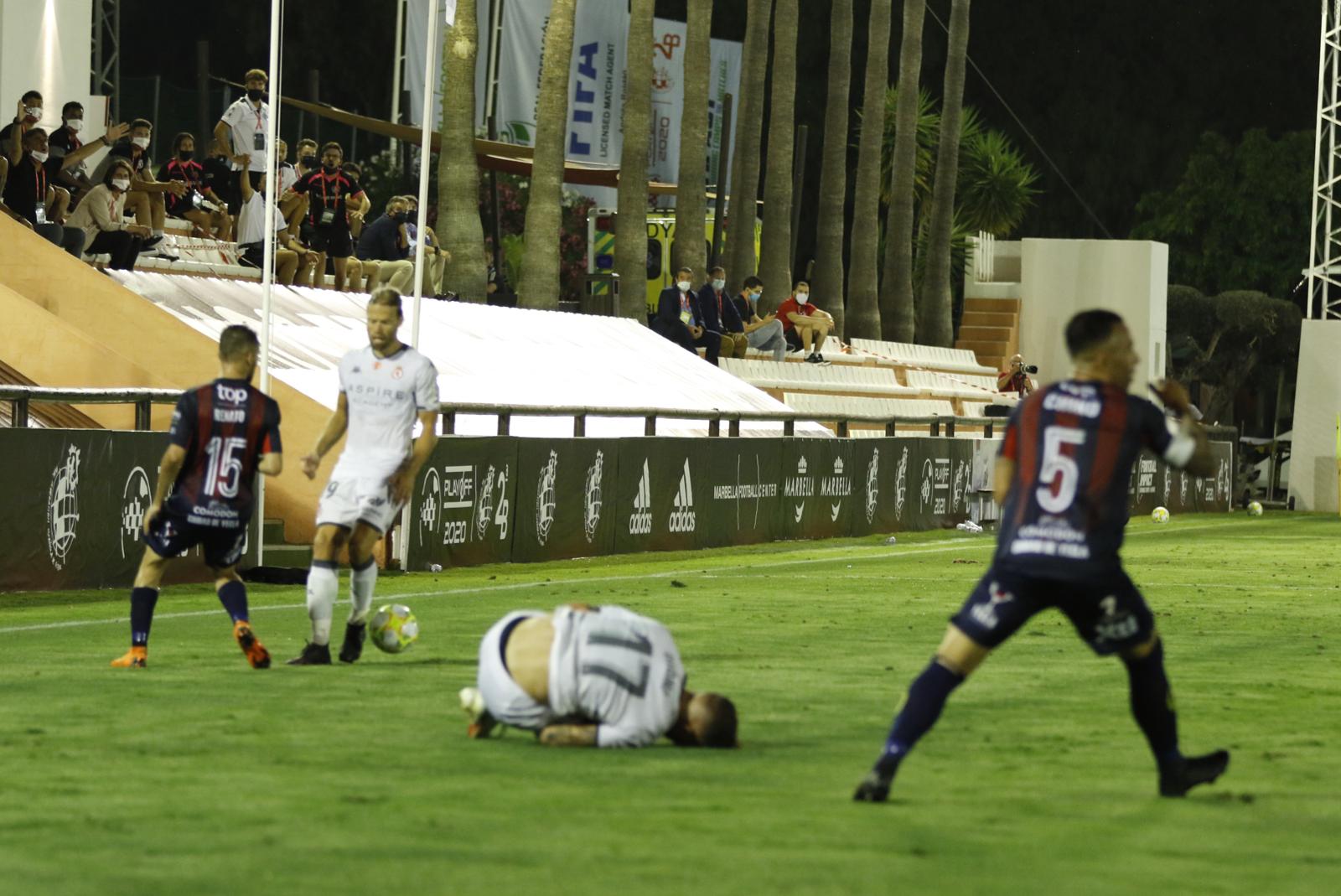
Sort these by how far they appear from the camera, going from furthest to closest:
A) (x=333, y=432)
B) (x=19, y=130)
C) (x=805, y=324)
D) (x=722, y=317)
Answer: (x=805, y=324)
(x=722, y=317)
(x=19, y=130)
(x=333, y=432)

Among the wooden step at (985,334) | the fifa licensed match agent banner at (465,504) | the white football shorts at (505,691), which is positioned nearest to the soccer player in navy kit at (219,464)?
the white football shorts at (505,691)

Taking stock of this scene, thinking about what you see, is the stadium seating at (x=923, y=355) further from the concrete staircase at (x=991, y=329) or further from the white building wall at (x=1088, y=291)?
the white building wall at (x=1088, y=291)

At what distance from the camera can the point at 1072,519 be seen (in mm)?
7648

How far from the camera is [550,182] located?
117 ft

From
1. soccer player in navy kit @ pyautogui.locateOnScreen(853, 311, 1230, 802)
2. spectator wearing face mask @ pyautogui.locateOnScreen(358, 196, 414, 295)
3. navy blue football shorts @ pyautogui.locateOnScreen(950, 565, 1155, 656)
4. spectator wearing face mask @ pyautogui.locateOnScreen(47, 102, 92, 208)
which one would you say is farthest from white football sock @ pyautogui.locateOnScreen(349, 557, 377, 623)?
spectator wearing face mask @ pyautogui.locateOnScreen(358, 196, 414, 295)

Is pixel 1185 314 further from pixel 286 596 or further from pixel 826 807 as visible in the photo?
pixel 826 807

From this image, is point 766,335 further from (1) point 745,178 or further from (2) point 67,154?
(2) point 67,154

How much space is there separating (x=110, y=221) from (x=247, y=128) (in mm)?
2317

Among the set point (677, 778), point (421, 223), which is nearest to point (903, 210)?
point (421, 223)

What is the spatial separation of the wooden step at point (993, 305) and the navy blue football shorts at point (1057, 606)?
51.0 metres

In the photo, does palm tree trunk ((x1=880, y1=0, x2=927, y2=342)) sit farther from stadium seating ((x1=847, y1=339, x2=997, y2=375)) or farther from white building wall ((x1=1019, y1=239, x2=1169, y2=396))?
white building wall ((x1=1019, y1=239, x2=1169, y2=396))

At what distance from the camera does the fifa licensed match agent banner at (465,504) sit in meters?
20.4

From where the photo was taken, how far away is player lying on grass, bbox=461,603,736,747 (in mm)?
8680

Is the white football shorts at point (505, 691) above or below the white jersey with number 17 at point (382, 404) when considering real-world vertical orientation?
below
